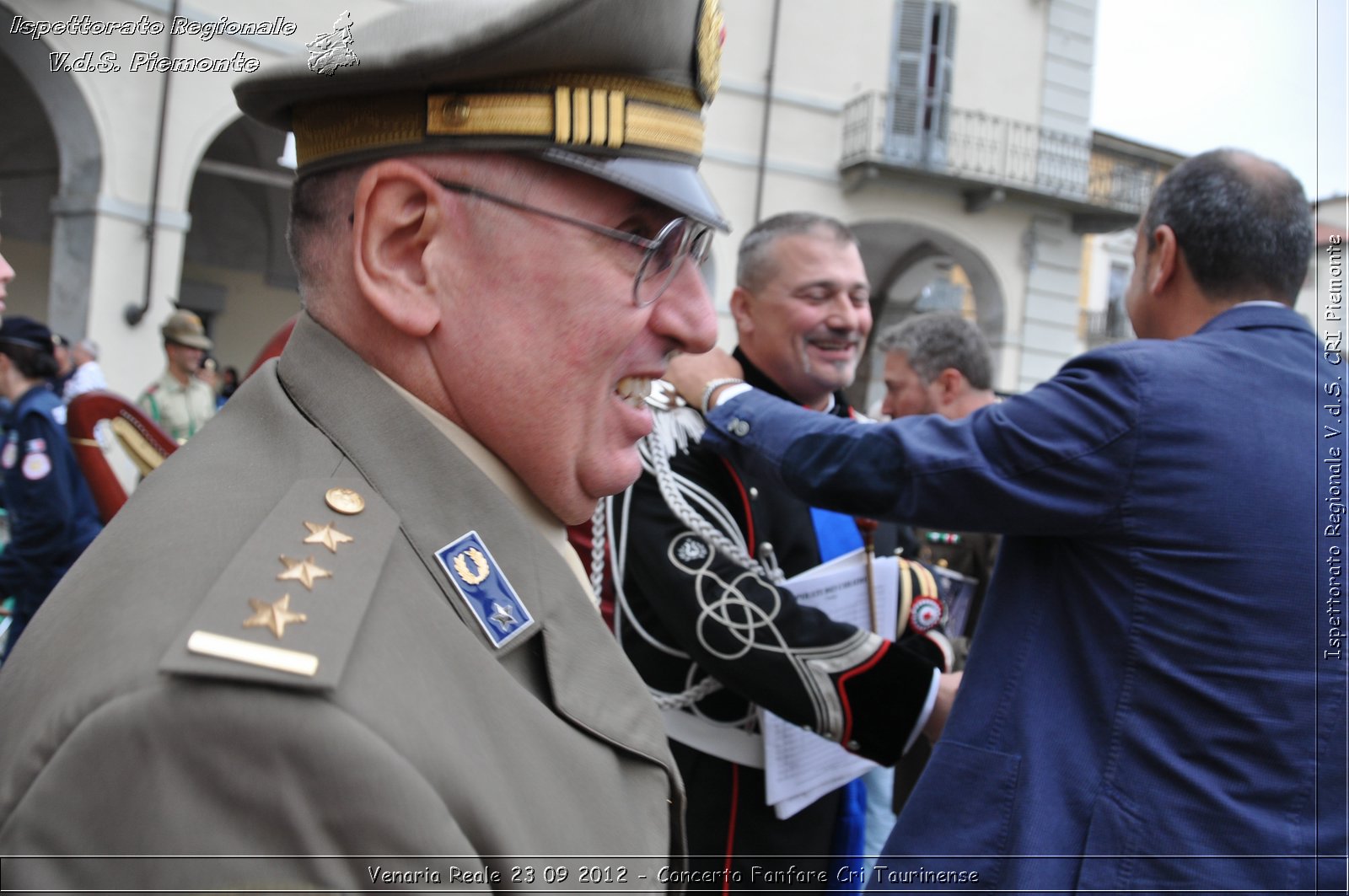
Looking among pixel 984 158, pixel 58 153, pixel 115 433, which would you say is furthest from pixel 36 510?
pixel 984 158

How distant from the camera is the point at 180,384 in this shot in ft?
23.1

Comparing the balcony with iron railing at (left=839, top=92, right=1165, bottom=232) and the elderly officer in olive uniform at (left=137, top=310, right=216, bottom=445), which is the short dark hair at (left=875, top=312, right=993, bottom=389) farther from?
the balcony with iron railing at (left=839, top=92, right=1165, bottom=232)

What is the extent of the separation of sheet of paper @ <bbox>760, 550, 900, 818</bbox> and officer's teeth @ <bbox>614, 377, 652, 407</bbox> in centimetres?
101

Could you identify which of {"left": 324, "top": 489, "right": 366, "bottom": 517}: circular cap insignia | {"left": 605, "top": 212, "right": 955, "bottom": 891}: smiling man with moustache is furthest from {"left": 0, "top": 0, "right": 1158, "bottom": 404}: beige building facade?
{"left": 324, "top": 489, "right": 366, "bottom": 517}: circular cap insignia

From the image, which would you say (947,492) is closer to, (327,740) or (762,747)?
(762,747)

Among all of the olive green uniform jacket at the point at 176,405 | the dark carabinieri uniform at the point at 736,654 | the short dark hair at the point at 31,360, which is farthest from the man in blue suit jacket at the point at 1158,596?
the olive green uniform jacket at the point at 176,405

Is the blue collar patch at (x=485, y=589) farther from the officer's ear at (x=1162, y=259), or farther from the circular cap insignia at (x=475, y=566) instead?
the officer's ear at (x=1162, y=259)

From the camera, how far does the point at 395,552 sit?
91cm

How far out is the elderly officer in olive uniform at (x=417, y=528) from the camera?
0.65 meters

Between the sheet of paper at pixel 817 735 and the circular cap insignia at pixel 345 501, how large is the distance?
1.33 metres

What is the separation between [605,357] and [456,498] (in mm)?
227

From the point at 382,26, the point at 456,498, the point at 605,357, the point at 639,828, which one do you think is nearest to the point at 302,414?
the point at 456,498

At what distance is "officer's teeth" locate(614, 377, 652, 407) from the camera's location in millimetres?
1146

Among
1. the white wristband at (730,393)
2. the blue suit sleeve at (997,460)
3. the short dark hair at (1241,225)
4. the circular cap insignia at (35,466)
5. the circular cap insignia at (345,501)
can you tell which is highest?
the short dark hair at (1241,225)
